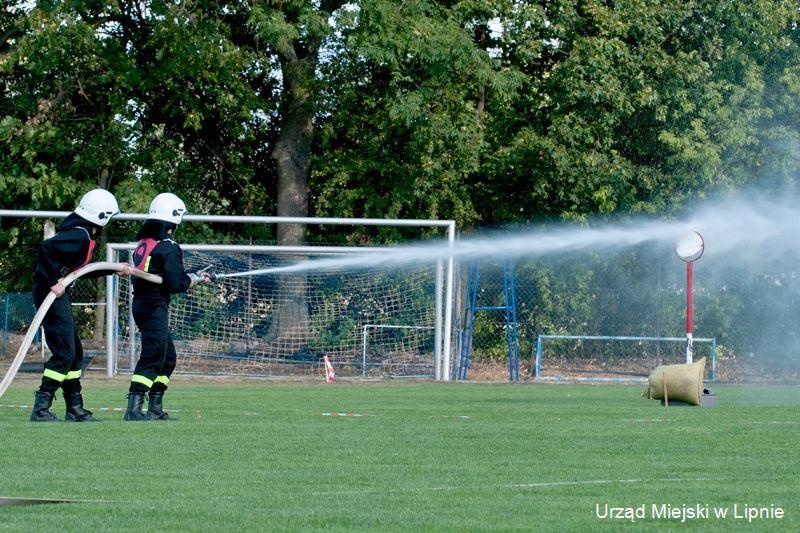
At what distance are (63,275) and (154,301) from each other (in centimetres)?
89

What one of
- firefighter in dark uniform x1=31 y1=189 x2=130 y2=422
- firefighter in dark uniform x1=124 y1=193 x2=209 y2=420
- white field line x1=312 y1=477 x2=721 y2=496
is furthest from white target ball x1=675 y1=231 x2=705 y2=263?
white field line x1=312 y1=477 x2=721 y2=496

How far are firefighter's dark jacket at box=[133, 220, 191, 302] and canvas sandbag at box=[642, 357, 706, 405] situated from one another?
5999mm

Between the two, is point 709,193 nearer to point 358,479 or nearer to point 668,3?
point 668,3

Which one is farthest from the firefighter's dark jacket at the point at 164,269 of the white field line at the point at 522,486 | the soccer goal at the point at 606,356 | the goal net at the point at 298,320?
the soccer goal at the point at 606,356

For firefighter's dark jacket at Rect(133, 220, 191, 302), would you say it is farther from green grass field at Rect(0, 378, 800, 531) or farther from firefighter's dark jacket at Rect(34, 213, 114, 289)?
green grass field at Rect(0, 378, 800, 531)

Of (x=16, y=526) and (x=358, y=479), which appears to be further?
(x=358, y=479)

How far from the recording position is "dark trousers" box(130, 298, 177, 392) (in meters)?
12.7

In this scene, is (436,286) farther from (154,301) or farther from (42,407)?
(42,407)

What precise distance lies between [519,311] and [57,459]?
1897 centimetres

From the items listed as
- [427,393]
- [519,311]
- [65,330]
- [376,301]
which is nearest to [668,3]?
[519,311]

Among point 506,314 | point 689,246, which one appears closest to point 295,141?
point 506,314

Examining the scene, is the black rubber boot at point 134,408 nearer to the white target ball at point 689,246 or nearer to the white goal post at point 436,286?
the white target ball at point 689,246

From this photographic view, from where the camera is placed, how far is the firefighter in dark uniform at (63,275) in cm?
1240

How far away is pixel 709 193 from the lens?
29.3 m
